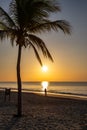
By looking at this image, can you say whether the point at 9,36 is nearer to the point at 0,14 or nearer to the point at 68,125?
the point at 0,14

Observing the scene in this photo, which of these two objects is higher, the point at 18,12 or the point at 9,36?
the point at 18,12

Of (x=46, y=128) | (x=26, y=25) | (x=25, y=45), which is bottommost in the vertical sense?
(x=46, y=128)

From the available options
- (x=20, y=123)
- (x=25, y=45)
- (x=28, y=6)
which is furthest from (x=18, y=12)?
(x=20, y=123)

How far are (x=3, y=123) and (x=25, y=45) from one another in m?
4.29

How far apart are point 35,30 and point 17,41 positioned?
1141mm

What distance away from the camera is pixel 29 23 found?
14.0 metres

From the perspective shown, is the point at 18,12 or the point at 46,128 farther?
the point at 18,12

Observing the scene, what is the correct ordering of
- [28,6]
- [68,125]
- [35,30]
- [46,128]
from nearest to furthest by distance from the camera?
[46,128] < [68,125] < [28,6] < [35,30]

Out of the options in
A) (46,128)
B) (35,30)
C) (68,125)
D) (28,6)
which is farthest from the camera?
(35,30)

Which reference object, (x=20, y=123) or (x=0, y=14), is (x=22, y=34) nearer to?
(x=0, y=14)

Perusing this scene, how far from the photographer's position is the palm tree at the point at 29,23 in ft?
44.7

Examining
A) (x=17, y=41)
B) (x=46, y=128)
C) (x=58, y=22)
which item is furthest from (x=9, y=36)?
(x=46, y=128)

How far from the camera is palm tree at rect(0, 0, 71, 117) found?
13609mm

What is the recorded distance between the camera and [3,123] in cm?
1216
